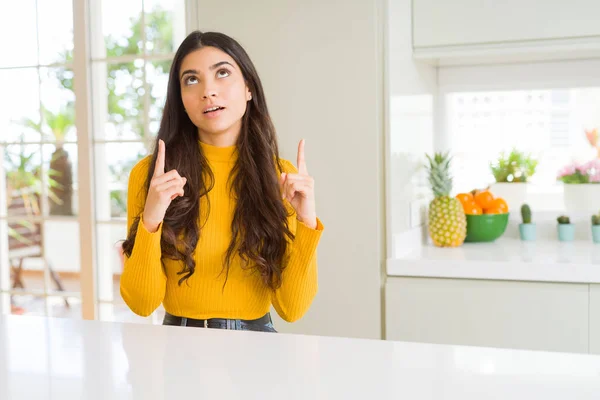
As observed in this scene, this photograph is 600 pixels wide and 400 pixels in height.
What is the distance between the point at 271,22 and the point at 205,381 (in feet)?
5.28

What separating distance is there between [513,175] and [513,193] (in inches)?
2.9

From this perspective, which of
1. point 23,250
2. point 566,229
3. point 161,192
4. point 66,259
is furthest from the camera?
point 66,259

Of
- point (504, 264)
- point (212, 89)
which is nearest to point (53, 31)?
point (212, 89)

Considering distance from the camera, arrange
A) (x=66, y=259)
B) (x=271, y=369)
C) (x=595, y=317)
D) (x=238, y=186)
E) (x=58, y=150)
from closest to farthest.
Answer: (x=271, y=369), (x=238, y=186), (x=595, y=317), (x=58, y=150), (x=66, y=259)

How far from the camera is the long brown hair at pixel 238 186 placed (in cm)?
151

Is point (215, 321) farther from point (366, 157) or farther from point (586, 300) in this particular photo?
point (586, 300)

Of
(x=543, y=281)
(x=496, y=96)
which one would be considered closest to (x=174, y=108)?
(x=543, y=281)

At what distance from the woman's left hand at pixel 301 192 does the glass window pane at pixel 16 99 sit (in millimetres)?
1905

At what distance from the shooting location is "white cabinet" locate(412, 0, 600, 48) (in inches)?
85.7

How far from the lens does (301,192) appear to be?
142 cm

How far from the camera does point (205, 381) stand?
818 millimetres

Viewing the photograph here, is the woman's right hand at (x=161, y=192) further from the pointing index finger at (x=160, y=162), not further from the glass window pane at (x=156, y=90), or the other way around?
the glass window pane at (x=156, y=90)

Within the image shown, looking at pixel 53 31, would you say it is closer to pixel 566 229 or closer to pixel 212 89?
pixel 212 89

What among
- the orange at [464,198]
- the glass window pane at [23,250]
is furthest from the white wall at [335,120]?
the glass window pane at [23,250]
